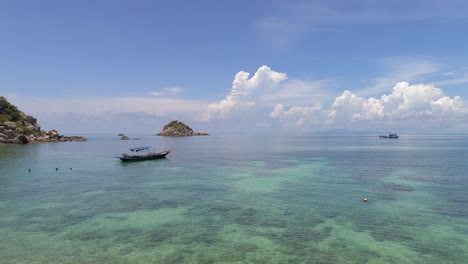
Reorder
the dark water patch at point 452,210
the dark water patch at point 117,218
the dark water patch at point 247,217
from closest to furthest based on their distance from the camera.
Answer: the dark water patch at point 247,217, the dark water patch at point 117,218, the dark water patch at point 452,210

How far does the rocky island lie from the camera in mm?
149875

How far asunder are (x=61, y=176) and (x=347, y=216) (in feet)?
184

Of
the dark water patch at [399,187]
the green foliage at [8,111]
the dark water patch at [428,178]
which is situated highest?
the green foliage at [8,111]

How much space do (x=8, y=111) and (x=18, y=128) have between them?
61.9 feet

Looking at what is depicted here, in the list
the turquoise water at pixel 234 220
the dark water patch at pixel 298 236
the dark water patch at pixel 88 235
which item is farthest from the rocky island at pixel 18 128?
the dark water patch at pixel 298 236

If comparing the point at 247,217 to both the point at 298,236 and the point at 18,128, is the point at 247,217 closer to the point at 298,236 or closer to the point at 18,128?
the point at 298,236

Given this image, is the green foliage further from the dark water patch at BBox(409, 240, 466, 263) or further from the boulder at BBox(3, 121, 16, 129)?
the dark water patch at BBox(409, 240, 466, 263)

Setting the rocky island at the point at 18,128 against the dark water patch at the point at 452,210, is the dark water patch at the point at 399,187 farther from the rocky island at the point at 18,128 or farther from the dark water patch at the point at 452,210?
the rocky island at the point at 18,128

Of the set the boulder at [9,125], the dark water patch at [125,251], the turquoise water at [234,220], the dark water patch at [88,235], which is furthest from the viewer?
the boulder at [9,125]

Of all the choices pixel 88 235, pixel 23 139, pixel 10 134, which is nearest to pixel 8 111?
pixel 23 139

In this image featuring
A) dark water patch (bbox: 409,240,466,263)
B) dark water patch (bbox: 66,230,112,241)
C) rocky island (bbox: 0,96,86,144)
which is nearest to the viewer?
dark water patch (bbox: 409,240,466,263)

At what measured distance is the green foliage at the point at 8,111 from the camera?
169 meters

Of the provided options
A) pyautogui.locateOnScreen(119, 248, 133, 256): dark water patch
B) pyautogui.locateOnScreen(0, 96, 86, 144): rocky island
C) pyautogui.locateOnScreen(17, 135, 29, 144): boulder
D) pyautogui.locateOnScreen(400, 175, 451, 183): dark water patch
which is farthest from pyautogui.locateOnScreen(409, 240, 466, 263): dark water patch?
pyautogui.locateOnScreen(17, 135, 29, 144): boulder

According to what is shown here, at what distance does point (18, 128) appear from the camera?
164 meters
